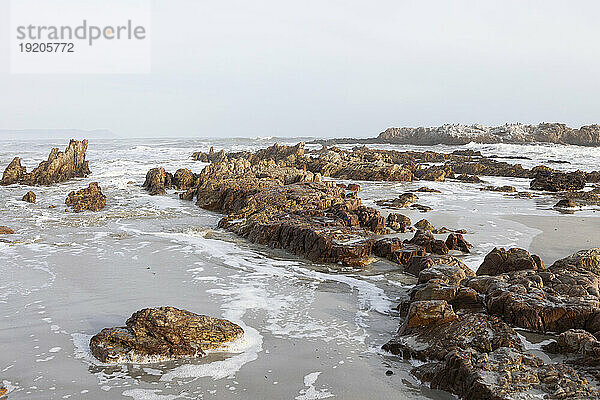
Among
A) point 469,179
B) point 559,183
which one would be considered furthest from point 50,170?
point 559,183

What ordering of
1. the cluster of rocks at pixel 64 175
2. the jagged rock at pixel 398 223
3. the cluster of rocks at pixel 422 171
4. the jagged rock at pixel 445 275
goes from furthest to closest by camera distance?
the cluster of rocks at pixel 422 171 < the cluster of rocks at pixel 64 175 < the jagged rock at pixel 398 223 < the jagged rock at pixel 445 275

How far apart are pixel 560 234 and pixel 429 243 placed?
3366 mm

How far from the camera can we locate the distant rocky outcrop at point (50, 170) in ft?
60.0

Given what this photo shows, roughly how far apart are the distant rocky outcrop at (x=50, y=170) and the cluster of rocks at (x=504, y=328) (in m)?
16.7

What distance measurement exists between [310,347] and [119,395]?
71.6 inches

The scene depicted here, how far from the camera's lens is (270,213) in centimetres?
1089

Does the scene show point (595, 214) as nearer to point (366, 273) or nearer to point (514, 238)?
point (514, 238)

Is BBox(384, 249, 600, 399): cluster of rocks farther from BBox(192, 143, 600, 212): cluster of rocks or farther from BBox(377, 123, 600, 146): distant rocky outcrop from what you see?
BBox(377, 123, 600, 146): distant rocky outcrop

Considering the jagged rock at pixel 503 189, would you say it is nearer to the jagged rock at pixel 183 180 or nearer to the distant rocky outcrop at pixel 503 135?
the jagged rock at pixel 183 180

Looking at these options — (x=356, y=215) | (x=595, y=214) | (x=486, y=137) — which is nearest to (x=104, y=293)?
(x=356, y=215)

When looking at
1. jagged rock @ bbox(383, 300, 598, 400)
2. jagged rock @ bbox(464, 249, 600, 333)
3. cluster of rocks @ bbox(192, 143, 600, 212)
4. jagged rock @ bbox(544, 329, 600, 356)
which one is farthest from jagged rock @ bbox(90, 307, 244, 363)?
cluster of rocks @ bbox(192, 143, 600, 212)

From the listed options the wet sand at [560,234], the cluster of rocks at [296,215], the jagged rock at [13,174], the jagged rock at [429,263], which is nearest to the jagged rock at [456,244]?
the cluster of rocks at [296,215]

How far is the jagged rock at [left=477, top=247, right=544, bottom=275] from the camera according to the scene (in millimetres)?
6832

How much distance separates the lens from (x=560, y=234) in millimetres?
9922
